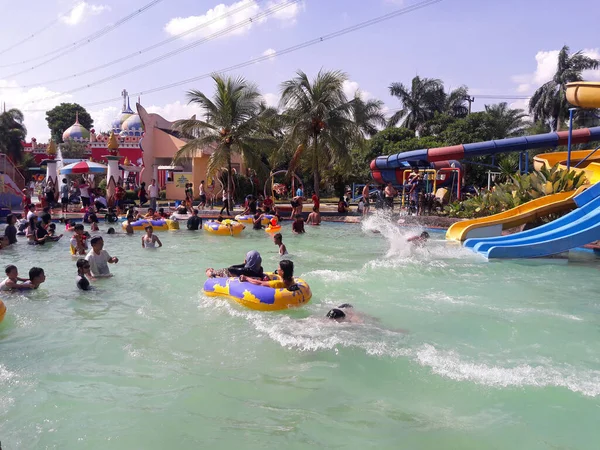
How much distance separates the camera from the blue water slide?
40.3ft

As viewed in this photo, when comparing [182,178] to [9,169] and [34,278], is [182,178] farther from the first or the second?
[34,278]

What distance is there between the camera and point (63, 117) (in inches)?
2968

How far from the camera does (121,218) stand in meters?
22.5

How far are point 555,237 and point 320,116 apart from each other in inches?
554

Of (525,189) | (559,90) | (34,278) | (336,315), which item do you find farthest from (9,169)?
(559,90)

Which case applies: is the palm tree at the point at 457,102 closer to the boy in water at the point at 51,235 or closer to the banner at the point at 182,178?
the banner at the point at 182,178

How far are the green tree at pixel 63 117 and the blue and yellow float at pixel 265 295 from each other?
74.5 metres

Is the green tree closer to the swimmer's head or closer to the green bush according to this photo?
the green bush

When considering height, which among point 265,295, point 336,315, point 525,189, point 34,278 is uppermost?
point 525,189

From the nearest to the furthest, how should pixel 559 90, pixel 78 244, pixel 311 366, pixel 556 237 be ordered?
pixel 311 366 → pixel 556 237 → pixel 78 244 → pixel 559 90

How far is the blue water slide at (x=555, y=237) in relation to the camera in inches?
484

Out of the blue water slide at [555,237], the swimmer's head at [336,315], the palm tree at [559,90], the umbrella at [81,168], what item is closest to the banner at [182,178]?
the umbrella at [81,168]

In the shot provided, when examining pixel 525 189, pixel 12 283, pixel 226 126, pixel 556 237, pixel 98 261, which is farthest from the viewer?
pixel 226 126

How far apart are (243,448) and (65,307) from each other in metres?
5.33
